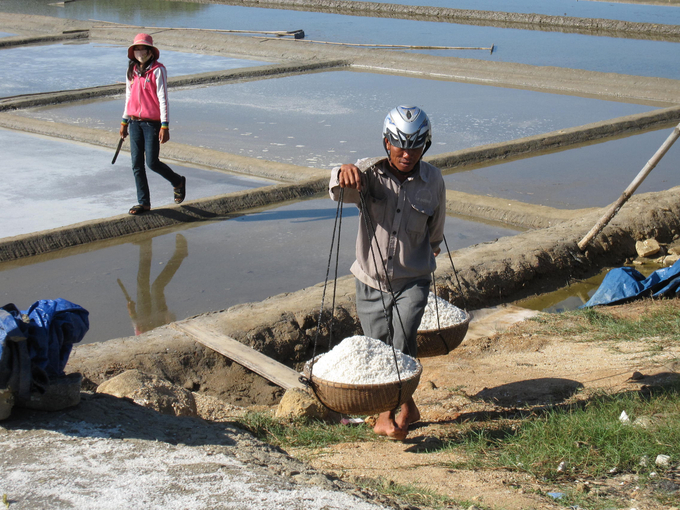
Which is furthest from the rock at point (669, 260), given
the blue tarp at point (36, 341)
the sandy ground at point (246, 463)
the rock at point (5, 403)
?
the rock at point (5, 403)

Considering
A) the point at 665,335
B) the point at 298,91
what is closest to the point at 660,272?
the point at 665,335

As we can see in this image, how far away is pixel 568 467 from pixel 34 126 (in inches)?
335

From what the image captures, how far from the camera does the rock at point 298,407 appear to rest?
3414 millimetres

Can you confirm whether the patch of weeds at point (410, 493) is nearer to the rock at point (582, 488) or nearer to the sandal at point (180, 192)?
the rock at point (582, 488)

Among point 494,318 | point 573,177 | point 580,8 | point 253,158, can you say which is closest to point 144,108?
point 253,158

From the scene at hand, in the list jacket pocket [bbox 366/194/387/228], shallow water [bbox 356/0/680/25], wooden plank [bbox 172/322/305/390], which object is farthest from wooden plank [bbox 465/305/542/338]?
shallow water [bbox 356/0/680/25]

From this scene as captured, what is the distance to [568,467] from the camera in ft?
9.18

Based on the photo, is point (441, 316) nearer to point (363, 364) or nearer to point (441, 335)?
point (441, 335)

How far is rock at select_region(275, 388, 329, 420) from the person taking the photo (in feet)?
11.2

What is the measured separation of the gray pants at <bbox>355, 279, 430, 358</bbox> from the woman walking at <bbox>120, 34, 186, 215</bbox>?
306cm

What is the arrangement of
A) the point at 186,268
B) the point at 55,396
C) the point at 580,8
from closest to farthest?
the point at 55,396
the point at 186,268
the point at 580,8

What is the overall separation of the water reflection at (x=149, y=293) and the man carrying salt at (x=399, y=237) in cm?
181

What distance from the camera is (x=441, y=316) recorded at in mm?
3465

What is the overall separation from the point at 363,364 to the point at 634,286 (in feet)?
9.61
